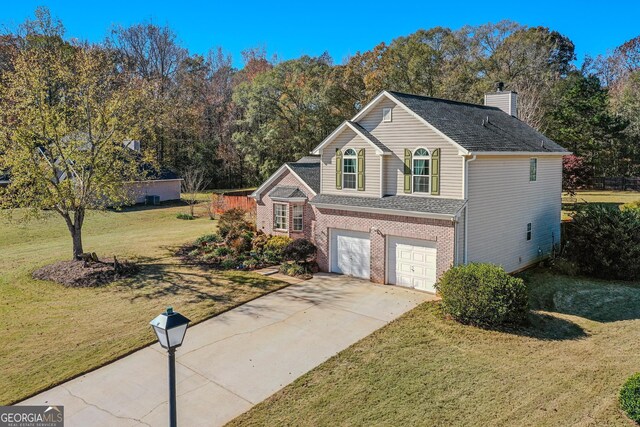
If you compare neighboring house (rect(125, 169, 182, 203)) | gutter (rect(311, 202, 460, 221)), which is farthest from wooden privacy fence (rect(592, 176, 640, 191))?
neighboring house (rect(125, 169, 182, 203))

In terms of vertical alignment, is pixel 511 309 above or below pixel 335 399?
above

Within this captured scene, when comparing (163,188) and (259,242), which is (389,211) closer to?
(259,242)

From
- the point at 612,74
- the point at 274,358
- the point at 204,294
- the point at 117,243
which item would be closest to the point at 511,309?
the point at 274,358

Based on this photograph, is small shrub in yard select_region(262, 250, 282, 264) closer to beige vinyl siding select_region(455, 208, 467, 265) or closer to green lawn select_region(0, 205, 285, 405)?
green lawn select_region(0, 205, 285, 405)

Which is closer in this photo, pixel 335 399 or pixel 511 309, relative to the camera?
pixel 335 399

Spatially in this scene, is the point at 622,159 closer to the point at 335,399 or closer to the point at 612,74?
the point at 612,74
